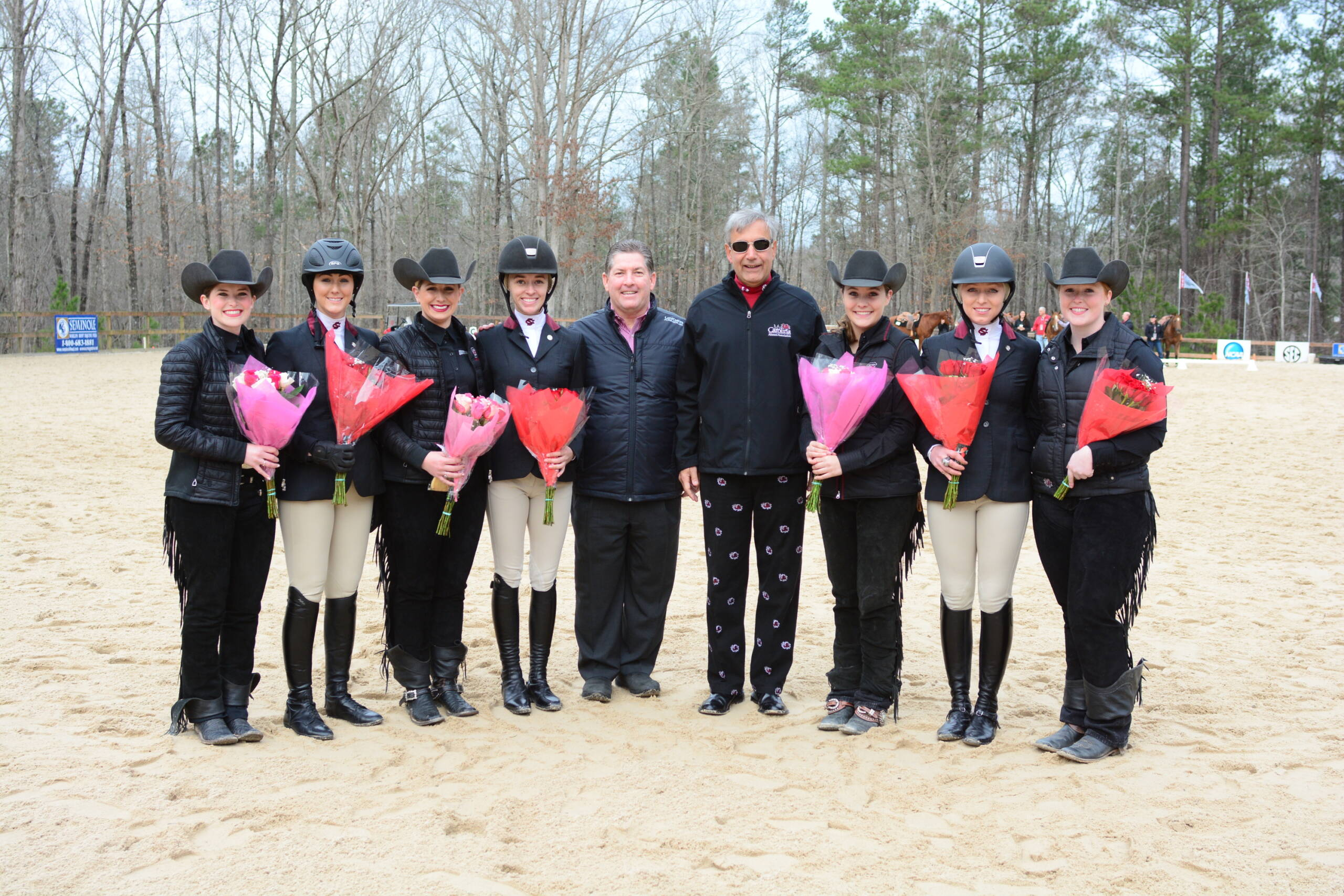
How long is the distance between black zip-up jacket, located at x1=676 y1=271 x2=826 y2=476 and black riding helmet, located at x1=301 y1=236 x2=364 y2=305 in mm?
1468

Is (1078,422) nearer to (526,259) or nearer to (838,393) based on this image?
(838,393)

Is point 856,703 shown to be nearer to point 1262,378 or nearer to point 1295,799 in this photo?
point 1295,799

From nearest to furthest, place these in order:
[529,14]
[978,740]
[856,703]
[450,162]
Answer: [978,740] → [856,703] → [529,14] → [450,162]

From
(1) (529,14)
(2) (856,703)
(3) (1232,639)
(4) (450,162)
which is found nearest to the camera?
(2) (856,703)

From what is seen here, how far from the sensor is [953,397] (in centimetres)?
402

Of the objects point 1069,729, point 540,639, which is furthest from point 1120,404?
point 540,639

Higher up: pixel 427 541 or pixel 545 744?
pixel 427 541

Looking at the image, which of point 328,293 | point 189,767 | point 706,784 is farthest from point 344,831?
point 328,293

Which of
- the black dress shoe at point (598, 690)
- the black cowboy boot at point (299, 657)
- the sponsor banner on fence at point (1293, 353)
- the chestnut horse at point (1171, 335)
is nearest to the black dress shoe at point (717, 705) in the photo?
A: the black dress shoe at point (598, 690)

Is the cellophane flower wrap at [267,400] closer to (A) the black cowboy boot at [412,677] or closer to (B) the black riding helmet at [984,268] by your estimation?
(A) the black cowboy boot at [412,677]

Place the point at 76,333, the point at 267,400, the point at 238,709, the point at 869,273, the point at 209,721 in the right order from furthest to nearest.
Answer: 1. the point at 76,333
2. the point at 869,273
3. the point at 238,709
4. the point at 209,721
5. the point at 267,400

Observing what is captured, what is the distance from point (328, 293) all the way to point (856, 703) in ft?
9.54

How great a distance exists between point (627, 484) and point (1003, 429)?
1.72m

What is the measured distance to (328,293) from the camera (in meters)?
4.18
